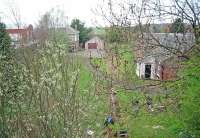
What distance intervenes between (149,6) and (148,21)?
369 millimetres

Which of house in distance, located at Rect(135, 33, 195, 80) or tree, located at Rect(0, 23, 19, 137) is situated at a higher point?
house in distance, located at Rect(135, 33, 195, 80)

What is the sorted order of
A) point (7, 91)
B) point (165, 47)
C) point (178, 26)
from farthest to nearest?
1. point (165, 47)
2. point (178, 26)
3. point (7, 91)

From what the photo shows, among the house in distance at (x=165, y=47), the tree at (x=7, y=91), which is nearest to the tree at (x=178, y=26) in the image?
the house in distance at (x=165, y=47)

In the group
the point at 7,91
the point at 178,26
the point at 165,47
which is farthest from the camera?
the point at 165,47

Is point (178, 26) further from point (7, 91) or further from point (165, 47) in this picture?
point (7, 91)

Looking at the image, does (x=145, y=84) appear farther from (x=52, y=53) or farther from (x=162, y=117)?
(x=52, y=53)

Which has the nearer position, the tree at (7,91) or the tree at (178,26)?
the tree at (7,91)

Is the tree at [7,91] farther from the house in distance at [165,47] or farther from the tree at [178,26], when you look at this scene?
the tree at [178,26]

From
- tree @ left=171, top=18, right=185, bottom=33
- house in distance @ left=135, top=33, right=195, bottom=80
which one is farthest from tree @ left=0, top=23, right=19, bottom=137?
tree @ left=171, top=18, right=185, bottom=33

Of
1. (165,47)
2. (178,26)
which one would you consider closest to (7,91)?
(165,47)

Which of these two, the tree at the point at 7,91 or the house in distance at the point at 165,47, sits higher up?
the house in distance at the point at 165,47

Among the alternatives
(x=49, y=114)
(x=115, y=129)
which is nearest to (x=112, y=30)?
(x=49, y=114)

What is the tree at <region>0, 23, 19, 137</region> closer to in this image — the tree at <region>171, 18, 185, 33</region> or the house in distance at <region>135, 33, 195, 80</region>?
the house in distance at <region>135, 33, 195, 80</region>

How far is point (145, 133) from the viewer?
44.6 ft
